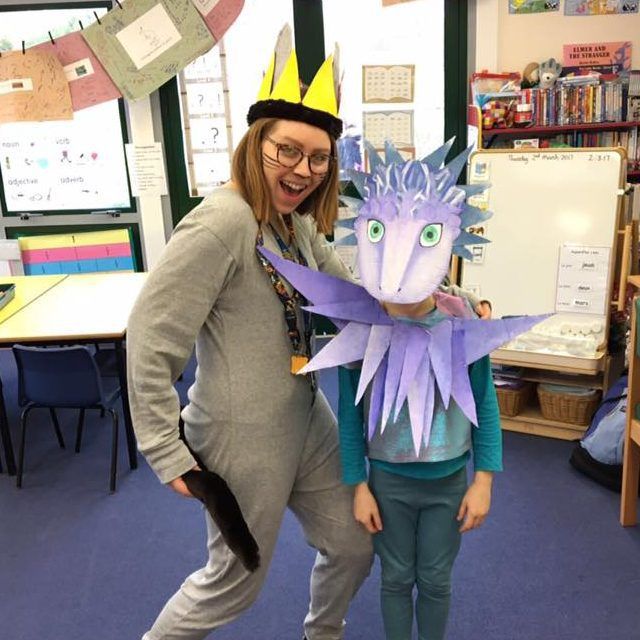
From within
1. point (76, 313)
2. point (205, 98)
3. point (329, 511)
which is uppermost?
point (205, 98)

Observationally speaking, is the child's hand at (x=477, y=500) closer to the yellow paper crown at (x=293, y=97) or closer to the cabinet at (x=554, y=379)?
the yellow paper crown at (x=293, y=97)

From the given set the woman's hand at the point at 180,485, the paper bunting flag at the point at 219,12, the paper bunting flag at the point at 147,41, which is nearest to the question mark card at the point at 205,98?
the paper bunting flag at the point at 147,41

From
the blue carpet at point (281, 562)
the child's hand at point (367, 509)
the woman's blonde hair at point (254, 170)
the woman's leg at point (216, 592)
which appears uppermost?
the woman's blonde hair at point (254, 170)

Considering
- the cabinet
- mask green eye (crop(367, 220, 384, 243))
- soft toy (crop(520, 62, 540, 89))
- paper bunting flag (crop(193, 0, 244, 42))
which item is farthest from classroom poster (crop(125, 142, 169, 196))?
mask green eye (crop(367, 220, 384, 243))

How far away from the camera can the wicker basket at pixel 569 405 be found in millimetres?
2895

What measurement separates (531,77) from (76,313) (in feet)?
9.51

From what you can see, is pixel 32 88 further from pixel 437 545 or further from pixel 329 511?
pixel 437 545

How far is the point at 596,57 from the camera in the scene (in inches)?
153

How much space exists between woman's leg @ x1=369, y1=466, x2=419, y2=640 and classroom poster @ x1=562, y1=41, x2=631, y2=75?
11.1 feet

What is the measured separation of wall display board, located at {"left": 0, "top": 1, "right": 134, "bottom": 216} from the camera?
13.6 feet

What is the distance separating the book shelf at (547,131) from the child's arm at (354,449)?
2690 millimetres

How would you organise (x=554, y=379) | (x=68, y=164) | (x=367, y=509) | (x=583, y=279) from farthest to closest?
(x=68, y=164) < (x=554, y=379) < (x=583, y=279) < (x=367, y=509)

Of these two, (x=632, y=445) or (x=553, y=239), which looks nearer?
(x=632, y=445)

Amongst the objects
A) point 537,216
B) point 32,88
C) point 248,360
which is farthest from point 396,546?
point 32,88
